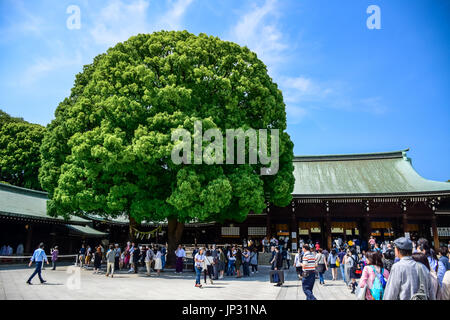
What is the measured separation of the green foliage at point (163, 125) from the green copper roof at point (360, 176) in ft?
30.9

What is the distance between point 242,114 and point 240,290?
9760mm

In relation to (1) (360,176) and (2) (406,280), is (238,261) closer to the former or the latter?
(2) (406,280)

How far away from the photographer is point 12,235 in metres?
22.5

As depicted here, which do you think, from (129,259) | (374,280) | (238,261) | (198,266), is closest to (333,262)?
(238,261)

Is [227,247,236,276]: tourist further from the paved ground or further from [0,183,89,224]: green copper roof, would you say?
[0,183,89,224]: green copper roof

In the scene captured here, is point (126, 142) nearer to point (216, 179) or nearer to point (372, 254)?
point (216, 179)

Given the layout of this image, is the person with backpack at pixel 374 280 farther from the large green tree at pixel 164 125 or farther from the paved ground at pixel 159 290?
the large green tree at pixel 164 125

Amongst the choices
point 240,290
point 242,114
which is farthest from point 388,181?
point 240,290

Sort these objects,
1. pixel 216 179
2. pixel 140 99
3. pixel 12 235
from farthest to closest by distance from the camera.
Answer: pixel 12 235 → pixel 140 99 → pixel 216 179

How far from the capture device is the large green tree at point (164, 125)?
15.0 m

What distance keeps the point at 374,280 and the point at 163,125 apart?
12.6 metres

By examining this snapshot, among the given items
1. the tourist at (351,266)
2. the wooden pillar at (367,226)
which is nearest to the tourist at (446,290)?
the tourist at (351,266)

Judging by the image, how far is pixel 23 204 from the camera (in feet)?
74.1
